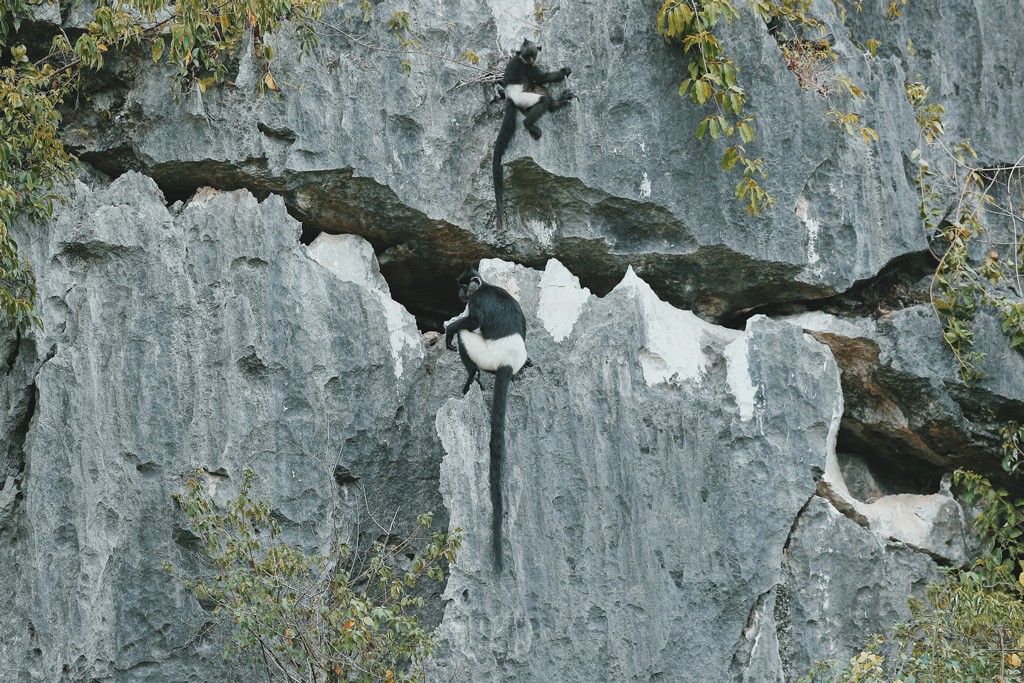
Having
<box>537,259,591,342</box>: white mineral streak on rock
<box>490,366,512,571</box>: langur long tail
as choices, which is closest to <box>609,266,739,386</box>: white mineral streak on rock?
<box>537,259,591,342</box>: white mineral streak on rock

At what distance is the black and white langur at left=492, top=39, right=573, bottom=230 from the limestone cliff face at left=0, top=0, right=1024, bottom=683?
0.10 metres

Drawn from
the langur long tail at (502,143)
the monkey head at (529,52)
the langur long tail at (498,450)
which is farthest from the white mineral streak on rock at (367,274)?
the monkey head at (529,52)

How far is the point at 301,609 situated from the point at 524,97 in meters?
3.39

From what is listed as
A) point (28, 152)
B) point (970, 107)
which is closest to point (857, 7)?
point (970, 107)

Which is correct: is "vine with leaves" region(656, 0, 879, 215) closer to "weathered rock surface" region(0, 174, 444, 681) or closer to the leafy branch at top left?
the leafy branch at top left

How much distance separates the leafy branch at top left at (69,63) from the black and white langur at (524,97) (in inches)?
41.5

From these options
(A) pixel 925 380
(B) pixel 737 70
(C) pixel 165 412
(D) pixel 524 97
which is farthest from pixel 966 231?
(C) pixel 165 412

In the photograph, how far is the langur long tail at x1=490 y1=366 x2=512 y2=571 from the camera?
636 centimetres

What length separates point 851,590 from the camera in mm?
6691

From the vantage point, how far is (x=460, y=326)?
6.85 metres

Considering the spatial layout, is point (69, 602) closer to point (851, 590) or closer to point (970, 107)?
point (851, 590)

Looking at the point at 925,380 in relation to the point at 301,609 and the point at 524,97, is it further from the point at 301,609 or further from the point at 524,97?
the point at 301,609

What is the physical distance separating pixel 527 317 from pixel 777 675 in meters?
2.42

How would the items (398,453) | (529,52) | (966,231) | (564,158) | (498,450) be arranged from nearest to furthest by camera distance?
(498,450) → (398,453) → (529,52) → (564,158) → (966,231)
